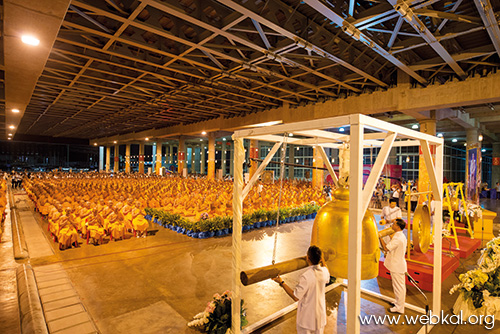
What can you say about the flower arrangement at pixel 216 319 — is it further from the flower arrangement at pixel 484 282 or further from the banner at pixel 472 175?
the banner at pixel 472 175

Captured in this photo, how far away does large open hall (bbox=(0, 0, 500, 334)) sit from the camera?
3299 mm

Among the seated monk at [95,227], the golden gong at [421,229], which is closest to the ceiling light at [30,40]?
the seated monk at [95,227]

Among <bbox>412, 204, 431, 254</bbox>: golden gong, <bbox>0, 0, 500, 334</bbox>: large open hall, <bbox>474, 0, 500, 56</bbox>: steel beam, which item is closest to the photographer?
<bbox>0, 0, 500, 334</bbox>: large open hall

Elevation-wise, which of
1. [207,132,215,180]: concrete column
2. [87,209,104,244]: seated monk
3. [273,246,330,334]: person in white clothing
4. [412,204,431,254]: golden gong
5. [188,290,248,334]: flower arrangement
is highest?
[207,132,215,180]: concrete column

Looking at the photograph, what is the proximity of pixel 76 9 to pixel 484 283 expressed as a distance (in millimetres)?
10806

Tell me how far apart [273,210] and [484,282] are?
8.67 metres

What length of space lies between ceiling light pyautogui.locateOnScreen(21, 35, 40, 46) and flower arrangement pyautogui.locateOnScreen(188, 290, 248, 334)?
548cm

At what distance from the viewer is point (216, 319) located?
425 centimetres

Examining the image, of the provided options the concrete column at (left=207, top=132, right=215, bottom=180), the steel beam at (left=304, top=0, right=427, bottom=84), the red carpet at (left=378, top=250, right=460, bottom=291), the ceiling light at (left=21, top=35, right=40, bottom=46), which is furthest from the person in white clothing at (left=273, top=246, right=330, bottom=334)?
the concrete column at (left=207, top=132, right=215, bottom=180)

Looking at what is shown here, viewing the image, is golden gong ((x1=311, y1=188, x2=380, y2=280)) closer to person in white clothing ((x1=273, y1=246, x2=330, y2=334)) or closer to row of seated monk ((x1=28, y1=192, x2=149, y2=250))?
person in white clothing ((x1=273, y1=246, x2=330, y2=334))

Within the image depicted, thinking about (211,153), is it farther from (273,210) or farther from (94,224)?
(94,224)

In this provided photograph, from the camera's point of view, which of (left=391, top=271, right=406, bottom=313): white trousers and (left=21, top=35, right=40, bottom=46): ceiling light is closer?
(left=21, top=35, right=40, bottom=46): ceiling light

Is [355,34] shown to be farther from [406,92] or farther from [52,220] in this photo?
[52,220]

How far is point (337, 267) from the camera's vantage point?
246 cm
